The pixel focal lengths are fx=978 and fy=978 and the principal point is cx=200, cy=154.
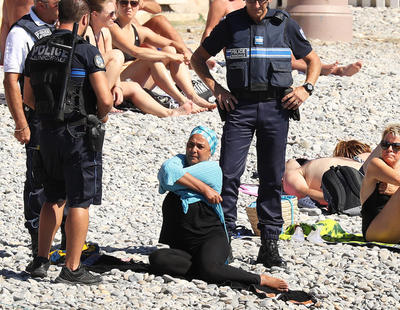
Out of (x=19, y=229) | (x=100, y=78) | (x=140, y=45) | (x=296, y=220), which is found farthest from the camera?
(x=140, y=45)

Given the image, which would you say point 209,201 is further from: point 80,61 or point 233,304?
point 80,61

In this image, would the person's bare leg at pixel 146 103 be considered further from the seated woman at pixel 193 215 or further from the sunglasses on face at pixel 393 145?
the seated woman at pixel 193 215

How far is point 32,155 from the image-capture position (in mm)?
5781

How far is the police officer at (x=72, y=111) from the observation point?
17.0ft

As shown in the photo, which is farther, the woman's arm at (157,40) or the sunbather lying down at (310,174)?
the woman's arm at (157,40)

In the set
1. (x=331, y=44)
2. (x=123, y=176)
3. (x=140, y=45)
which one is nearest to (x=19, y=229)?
(x=123, y=176)

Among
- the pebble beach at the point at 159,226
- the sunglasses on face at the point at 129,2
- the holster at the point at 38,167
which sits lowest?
the pebble beach at the point at 159,226

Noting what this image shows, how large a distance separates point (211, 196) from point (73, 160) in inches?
36.8

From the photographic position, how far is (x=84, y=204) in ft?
17.3

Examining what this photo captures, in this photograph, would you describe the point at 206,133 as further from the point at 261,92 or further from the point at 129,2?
the point at 129,2

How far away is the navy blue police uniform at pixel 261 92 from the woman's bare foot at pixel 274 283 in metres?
0.58

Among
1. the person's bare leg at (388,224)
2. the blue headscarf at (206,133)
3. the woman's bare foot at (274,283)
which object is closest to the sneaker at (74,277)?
the woman's bare foot at (274,283)

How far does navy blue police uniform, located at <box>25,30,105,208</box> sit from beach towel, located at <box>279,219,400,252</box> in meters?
2.13

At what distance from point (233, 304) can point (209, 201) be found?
779mm
